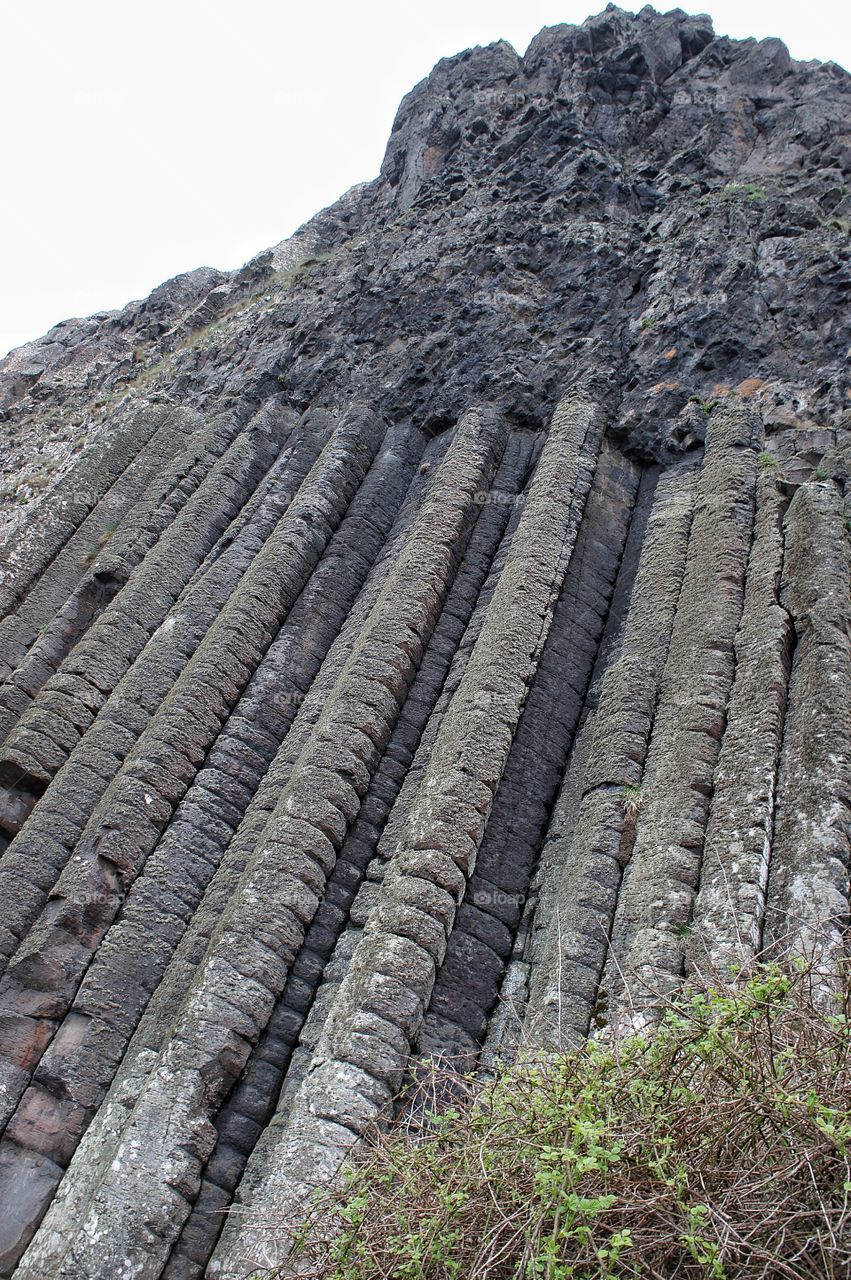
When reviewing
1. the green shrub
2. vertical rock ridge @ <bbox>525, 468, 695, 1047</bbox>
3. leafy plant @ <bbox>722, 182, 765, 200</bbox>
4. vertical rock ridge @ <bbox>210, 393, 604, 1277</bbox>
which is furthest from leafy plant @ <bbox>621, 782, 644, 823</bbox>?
leafy plant @ <bbox>722, 182, 765, 200</bbox>

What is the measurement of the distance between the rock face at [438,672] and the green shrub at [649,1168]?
530 mm

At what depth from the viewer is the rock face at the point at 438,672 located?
7551mm

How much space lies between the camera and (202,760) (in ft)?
35.1

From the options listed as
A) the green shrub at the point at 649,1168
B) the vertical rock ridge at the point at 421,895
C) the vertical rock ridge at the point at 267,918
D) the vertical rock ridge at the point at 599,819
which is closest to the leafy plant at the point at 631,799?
the vertical rock ridge at the point at 599,819

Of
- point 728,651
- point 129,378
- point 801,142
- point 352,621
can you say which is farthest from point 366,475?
point 129,378

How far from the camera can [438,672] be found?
427 inches

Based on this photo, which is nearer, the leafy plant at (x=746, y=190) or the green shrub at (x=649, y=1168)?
the green shrub at (x=649, y=1168)

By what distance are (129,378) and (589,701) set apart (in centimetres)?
1684

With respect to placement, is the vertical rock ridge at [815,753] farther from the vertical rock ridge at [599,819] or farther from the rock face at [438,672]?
the vertical rock ridge at [599,819]

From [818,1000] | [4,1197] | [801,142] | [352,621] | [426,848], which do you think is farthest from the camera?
[801,142]

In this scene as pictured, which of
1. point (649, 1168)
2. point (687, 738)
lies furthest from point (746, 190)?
point (649, 1168)

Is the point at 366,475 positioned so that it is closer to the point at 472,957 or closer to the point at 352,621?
the point at 352,621

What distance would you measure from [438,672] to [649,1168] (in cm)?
670

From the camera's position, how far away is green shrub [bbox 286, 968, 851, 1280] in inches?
163
